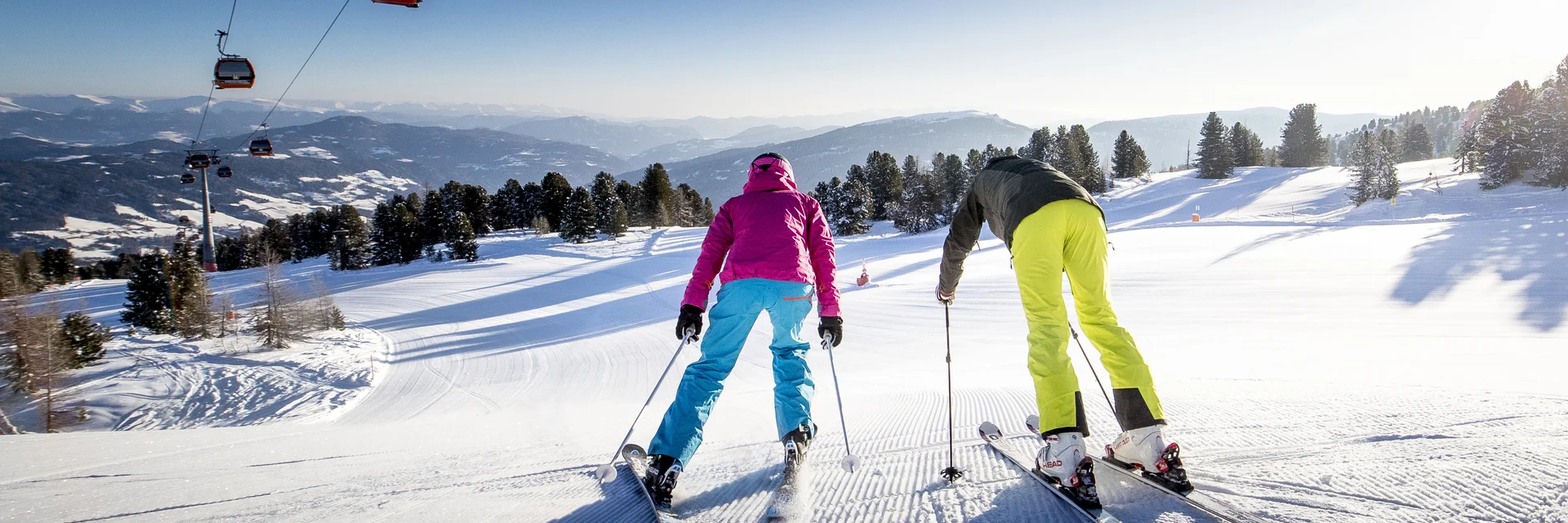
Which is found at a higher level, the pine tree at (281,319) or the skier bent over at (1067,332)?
the skier bent over at (1067,332)

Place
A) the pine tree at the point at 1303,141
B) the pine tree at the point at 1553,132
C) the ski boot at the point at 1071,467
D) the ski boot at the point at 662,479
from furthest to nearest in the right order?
the pine tree at the point at 1303,141
the pine tree at the point at 1553,132
the ski boot at the point at 662,479
the ski boot at the point at 1071,467

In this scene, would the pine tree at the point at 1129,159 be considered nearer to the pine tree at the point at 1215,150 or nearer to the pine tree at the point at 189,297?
the pine tree at the point at 1215,150

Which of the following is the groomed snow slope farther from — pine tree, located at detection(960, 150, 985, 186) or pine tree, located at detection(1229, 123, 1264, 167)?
pine tree, located at detection(1229, 123, 1264, 167)

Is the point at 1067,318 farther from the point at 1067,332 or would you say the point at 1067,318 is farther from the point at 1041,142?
the point at 1041,142

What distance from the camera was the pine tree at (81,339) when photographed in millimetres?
16109

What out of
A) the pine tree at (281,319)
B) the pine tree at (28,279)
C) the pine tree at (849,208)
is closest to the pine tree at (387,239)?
the pine tree at (28,279)

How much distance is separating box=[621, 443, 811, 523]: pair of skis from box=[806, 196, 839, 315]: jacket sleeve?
0.97 metres

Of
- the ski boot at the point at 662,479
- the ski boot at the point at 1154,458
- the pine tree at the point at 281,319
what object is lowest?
the pine tree at the point at 281,319

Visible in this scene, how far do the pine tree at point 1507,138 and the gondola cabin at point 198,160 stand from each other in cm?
6824

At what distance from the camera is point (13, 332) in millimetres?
13812

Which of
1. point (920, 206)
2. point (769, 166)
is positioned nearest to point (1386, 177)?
point (920, 206)

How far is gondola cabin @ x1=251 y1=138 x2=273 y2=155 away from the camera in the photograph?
24.0 meters

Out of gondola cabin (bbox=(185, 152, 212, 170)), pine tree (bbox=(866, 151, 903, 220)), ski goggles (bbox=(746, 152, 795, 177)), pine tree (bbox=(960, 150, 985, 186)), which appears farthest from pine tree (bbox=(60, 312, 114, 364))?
pine tree (bbox=(960, 150, 985, 186))

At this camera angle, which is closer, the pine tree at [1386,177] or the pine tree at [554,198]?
the pine tree at [1386,177]
